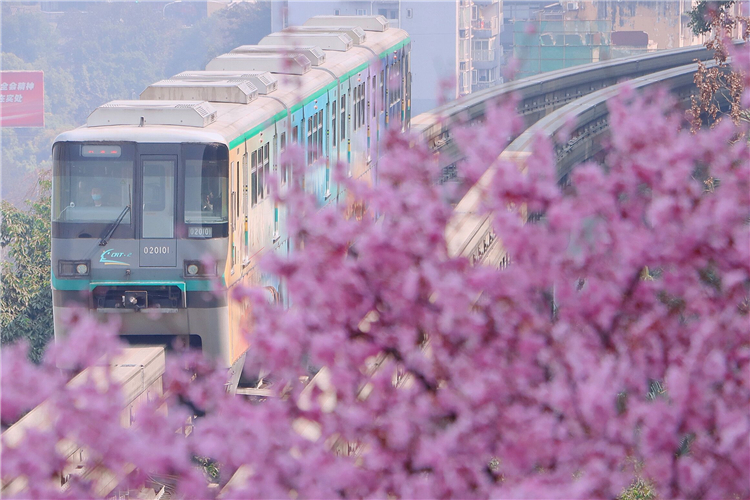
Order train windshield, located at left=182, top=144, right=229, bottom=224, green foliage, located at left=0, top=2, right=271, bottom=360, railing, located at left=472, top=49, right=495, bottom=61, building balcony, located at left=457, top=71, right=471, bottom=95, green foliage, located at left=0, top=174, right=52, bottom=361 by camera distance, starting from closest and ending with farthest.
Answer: train windshield, located at left=182, top=144, right=229, bottom=224 → green foliage, located at left=0, top=174, right=52, bottom=361 → building balcony, located at left=457, top=71, right=471, bottom=95 → railing, located at left=472, top=49, right=495, bottom=61 → green foliage, located at left=0, top=2, right=271, bottom=360

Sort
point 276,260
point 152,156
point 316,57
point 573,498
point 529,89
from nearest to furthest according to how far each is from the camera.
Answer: point 573,498 → point 276,260 → point 152,156 → point 316,57 → point 529,89

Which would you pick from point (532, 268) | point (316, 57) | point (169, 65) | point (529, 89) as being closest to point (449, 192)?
point (532, 268)

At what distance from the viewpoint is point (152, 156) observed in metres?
10.8

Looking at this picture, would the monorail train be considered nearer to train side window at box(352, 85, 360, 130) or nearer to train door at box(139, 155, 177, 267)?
train door at box(139, 155, 177, 267)

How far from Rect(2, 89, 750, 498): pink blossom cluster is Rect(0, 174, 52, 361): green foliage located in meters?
24.2

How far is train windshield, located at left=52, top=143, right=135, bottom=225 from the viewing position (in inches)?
423

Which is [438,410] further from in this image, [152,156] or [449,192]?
[152,156]

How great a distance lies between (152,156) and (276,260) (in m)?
7.84

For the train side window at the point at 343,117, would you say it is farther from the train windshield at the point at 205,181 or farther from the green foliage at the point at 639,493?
the green foliage at the point at 639,493

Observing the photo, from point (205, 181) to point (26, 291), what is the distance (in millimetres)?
18022

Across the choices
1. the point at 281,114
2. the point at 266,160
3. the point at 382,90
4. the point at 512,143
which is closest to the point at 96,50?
the point at 382,90

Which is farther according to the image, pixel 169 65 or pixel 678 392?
pixel 169 65

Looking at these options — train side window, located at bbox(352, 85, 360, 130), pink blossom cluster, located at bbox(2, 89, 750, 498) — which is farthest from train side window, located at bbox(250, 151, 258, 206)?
pink blossom cluster, located at bbox(2, 89, 750, 498)

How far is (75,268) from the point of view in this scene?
1103 centimetres
